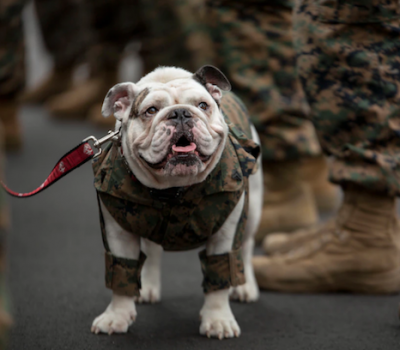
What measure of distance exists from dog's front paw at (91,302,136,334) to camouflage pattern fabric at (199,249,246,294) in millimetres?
227

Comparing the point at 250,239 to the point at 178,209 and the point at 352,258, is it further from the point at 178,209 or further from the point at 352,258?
the point at 178,209

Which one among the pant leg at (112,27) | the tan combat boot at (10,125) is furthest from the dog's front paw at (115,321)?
the pant leg at (112,27)

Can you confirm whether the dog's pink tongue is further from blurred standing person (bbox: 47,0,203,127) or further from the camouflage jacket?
blurred standing person (bbox: 47,0,203,127)

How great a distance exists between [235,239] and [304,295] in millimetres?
501

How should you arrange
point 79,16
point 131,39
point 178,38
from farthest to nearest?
point 79,16, point 131,39, point 178,38

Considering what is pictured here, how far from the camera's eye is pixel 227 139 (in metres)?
1.64

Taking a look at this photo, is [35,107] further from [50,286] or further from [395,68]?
[395,68]

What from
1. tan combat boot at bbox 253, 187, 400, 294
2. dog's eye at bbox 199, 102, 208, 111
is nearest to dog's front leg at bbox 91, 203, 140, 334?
dog's eye at bbox 199, 102, 208, 111

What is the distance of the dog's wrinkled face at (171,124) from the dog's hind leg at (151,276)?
46cm

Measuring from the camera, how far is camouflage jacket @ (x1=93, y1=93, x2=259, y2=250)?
5.01 ft

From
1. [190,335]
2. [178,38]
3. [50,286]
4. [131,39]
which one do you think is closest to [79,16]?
[131,39]

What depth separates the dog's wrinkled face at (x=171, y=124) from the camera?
143 cm

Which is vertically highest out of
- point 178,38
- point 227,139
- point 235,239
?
point 227,139

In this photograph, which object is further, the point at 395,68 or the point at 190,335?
the point at 395,68
